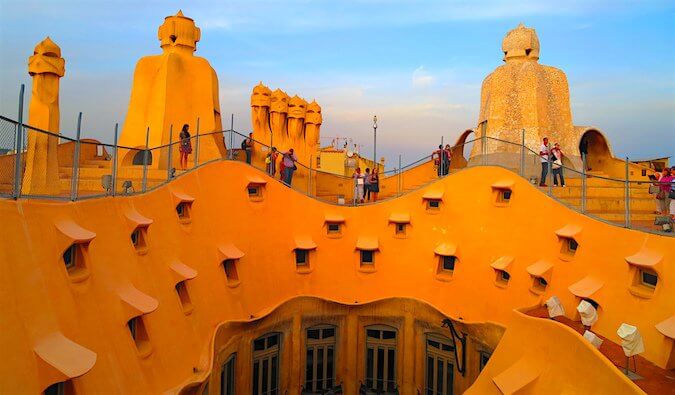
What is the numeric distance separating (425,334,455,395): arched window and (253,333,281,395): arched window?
5.42 metres

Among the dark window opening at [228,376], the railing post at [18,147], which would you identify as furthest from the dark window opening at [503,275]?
the railing post at [18,147]

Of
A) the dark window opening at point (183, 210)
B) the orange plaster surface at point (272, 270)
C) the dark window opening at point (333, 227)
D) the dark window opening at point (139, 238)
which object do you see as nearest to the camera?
the orange plaster surface at point (272, 270)

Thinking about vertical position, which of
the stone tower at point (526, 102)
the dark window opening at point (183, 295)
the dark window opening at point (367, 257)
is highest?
the stone tower at point (526, 102)

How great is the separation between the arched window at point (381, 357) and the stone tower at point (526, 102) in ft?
28.6

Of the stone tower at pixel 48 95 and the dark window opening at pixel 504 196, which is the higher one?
the stone tower at pixel 48 95

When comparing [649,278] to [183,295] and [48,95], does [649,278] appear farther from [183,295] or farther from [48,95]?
[48,95]

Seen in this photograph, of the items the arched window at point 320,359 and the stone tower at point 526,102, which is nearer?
the arched window at point 320,359

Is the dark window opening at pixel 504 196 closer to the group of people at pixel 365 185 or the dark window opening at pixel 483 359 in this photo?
the dark window opening at pixel 483 359

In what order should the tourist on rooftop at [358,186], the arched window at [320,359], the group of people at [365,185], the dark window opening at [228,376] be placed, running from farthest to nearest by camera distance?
1. the group of people at [365,185]
2. the tourist on rooftop at [358,186]
3. the arched window at [320,359]
4. the dark window opening at [228,376]

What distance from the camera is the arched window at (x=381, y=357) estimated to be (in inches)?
762

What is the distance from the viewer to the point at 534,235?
51.9ft

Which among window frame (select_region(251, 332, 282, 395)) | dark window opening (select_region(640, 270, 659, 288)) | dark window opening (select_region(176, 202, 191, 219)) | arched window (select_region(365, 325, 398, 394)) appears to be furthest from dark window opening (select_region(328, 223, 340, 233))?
dark window opening (select_region(640, 270, 659, 288))

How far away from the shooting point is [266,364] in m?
17.6

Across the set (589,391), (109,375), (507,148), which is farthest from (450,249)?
(109,375)
